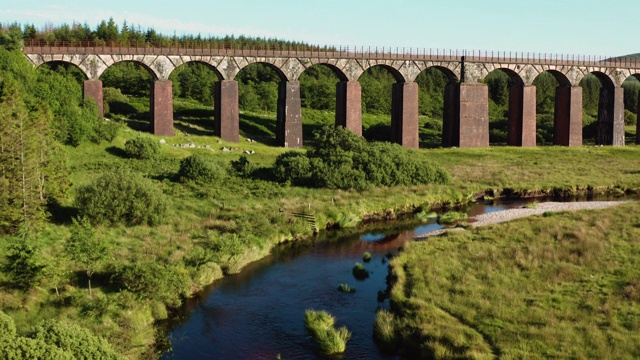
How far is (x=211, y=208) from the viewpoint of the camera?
33.9 meters

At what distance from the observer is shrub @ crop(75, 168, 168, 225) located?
29219 millimetres

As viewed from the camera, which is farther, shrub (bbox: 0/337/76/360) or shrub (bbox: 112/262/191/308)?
shrub (bbox: 112/262/191/308)

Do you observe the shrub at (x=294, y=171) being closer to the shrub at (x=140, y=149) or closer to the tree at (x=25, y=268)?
the shrub at (x=140, y=149)

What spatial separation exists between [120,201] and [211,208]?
5414 millimetres

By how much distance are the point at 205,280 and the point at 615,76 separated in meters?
63.0

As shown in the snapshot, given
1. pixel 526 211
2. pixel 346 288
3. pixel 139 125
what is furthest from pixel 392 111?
pixel 346 288

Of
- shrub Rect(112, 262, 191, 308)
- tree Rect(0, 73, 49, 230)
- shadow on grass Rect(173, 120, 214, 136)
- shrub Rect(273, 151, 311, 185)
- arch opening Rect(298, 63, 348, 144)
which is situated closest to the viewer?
shrub Rect(112, 262, 191, 308)

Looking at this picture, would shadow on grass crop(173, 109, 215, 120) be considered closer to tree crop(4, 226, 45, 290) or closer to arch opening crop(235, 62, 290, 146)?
arch opening crop(235, 62, 290, 146)

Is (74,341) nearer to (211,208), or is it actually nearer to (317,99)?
(211,208)

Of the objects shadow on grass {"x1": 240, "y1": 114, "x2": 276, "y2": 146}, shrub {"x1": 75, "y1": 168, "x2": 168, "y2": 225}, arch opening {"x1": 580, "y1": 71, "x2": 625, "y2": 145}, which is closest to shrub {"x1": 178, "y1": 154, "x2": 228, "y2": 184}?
shrub {"x1": 75, "y1": 168, "x2": 168, "y2": 225}

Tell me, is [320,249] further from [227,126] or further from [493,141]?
[493,141]

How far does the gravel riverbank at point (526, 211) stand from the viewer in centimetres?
3359

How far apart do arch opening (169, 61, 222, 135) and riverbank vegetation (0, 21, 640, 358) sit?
3.00ft

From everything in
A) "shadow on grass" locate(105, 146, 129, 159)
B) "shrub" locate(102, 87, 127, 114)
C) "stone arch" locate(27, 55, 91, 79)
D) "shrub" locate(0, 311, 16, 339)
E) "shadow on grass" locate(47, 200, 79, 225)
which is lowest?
"shrub" locate(0, 311, 16, 339)
